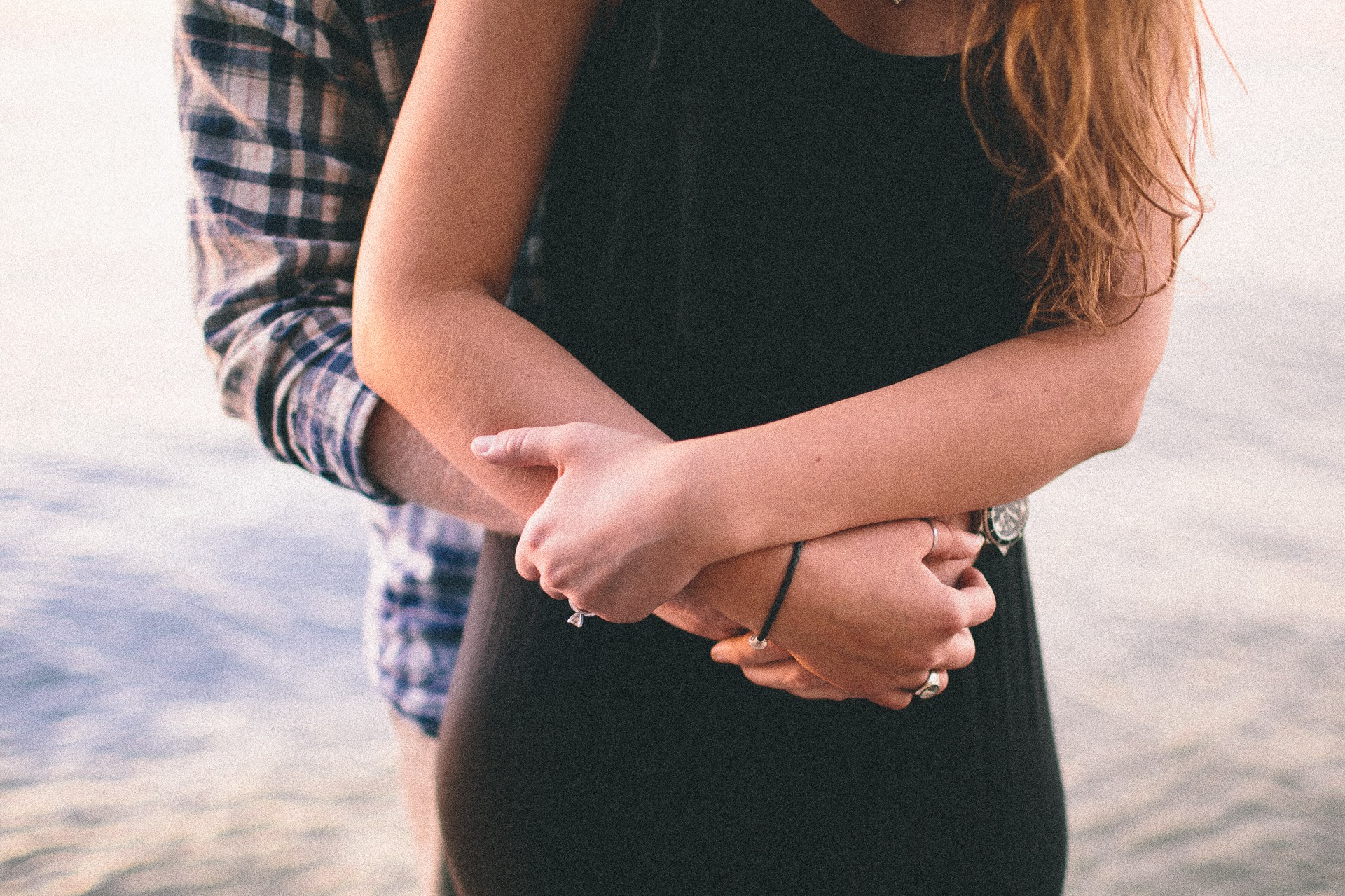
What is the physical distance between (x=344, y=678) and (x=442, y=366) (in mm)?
2703

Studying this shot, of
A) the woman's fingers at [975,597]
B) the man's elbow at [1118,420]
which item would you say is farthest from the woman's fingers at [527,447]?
the man's elbow at [1118,420]

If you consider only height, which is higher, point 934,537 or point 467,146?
point 467,146

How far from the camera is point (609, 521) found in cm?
75

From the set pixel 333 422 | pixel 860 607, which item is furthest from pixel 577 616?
pixel 333 422

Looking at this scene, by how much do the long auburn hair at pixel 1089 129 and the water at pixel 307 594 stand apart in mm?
2335

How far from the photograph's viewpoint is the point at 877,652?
0.82m

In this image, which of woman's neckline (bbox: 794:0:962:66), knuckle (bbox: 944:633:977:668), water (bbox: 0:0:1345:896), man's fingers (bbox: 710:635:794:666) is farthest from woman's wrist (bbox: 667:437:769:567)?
water (bbox: 0:0:1345:896)

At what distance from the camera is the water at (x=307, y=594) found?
2.70 m

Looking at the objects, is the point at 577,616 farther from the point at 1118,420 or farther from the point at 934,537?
the point at 1118,420

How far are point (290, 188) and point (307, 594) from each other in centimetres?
280

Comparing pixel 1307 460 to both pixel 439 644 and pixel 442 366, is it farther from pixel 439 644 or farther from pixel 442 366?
pixel 442 366

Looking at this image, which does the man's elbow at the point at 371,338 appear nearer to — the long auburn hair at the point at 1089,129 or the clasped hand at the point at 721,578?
the clasped hand at the point at 721,578

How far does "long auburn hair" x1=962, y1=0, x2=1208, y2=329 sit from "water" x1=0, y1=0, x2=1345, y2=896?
2335 millimetres

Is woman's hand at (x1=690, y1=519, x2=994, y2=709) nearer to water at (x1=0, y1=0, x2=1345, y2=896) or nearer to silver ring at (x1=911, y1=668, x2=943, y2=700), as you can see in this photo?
silver ring at (x1=911, y1=668, x2=943, y2=700)
